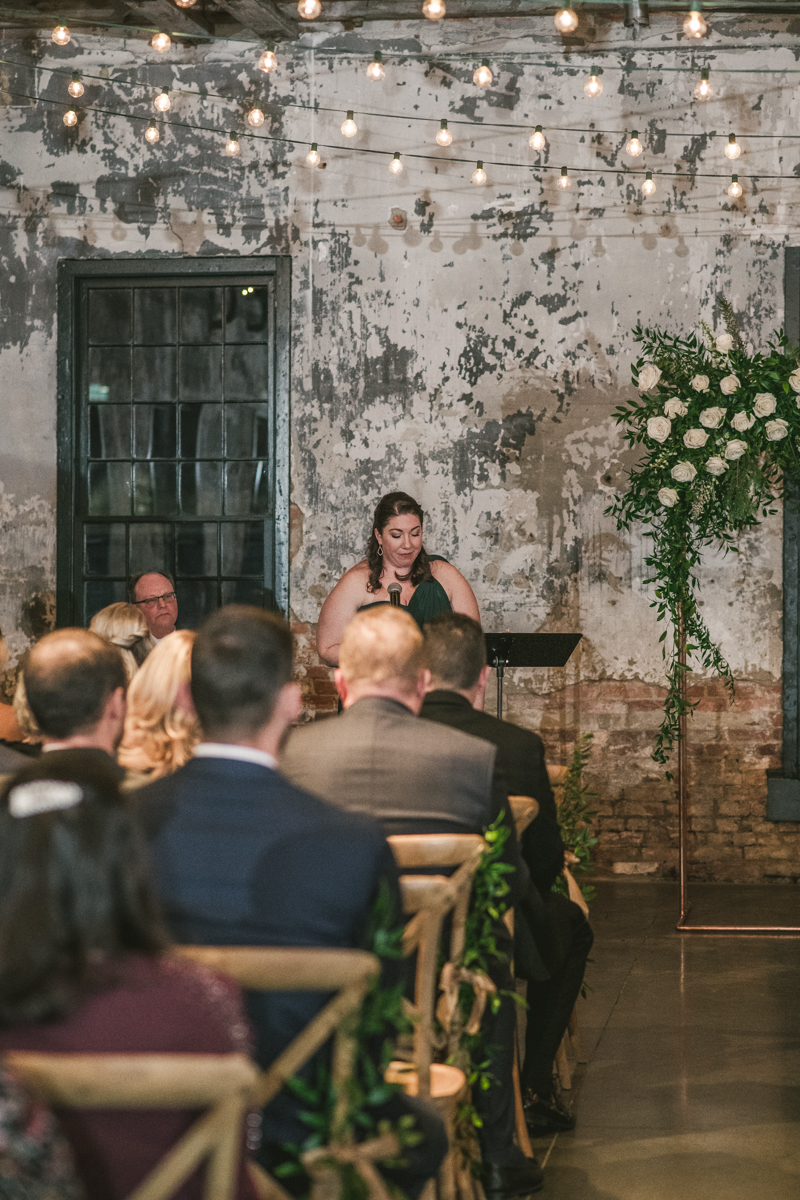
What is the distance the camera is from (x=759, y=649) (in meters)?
7.37

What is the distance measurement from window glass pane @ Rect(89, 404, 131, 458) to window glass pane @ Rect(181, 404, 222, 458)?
35cm

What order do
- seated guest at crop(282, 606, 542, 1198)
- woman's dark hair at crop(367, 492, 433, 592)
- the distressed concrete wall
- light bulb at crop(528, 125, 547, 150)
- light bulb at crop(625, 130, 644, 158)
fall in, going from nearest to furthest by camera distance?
seated guest at crop(282, 606, 542, 1198) → woman's dark hair at crop(367, 492, 433, 592) → light bulb at crop(528, 125, 547, 150) → light bulb at crop(625, 130, 644, 158) → the distressed concrete wall

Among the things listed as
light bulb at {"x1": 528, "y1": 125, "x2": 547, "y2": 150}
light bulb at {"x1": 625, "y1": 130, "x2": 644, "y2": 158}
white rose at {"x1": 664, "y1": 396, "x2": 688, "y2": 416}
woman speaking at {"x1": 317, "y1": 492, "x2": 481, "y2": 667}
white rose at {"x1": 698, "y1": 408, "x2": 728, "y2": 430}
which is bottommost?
woman speaking at {"x1": 317, "y1": 492, "x2": 481, "y2": 667}

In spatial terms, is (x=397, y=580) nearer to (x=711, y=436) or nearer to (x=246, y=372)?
(x=711, y=436)

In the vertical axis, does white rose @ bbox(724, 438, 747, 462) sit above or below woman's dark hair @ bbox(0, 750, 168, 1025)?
above

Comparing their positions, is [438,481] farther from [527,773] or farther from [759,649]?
[527,773]

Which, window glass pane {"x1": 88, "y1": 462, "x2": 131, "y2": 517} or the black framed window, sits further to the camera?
window glass pane {"x1": 88, "y1": 462, "x2": 131, "y2": 517}

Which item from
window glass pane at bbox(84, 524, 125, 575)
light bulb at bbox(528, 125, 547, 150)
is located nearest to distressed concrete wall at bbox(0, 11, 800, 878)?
light bulb at bbox(528, 125, 547, 150)

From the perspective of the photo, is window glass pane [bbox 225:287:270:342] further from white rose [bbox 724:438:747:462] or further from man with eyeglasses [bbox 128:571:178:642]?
white rose [bbox 724:438:747:462]

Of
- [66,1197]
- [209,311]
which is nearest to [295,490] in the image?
[209,311]

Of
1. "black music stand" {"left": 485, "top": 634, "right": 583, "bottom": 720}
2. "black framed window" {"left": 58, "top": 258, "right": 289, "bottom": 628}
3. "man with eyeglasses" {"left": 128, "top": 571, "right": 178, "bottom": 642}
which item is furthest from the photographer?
"black framed window" {"left": 58, "top": 258, "right": 289, "bottom": 628}

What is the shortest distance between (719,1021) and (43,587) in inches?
186

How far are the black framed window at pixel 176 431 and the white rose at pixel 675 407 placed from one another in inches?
95.5

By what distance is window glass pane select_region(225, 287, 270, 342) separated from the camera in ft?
25.6
